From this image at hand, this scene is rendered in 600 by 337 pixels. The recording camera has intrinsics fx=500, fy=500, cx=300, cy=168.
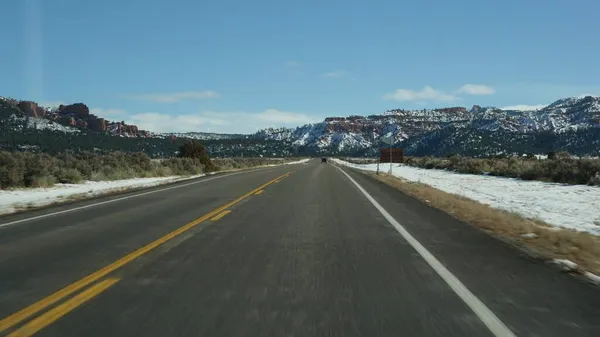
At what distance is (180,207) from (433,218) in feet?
22.7

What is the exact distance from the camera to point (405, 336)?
13.4 feet

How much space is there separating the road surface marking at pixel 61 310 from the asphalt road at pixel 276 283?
10 mm

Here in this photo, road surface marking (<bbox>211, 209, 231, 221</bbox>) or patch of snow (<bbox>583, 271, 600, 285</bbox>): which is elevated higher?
patch of snow (<bbox>583, 271, 600, 285</bbox>)

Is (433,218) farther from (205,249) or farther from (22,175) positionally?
(22,175)

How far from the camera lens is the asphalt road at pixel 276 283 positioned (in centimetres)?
436

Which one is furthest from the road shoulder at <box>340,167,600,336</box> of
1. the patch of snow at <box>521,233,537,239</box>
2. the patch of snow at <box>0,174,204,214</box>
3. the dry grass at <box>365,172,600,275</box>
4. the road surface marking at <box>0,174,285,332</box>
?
the patch of snow at <box>0,174,204,214</box>

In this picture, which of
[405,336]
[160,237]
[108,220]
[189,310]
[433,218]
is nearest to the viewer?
[405,336]

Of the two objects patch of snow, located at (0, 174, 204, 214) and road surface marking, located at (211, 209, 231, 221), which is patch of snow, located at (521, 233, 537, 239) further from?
patch of snow, located at (0, 174, 204, 214)

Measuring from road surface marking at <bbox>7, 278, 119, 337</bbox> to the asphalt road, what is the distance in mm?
10

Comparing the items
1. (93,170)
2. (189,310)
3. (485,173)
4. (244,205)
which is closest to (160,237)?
(189,310)

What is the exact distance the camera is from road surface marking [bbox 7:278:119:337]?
4.16 metres

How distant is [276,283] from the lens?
580 centimetres

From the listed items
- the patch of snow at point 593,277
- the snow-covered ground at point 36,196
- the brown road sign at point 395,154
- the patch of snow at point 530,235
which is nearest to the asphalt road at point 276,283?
the patch of snow at point 593,277

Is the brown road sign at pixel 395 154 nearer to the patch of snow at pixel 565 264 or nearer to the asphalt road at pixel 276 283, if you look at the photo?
the asphalt road at pixel 276 283
